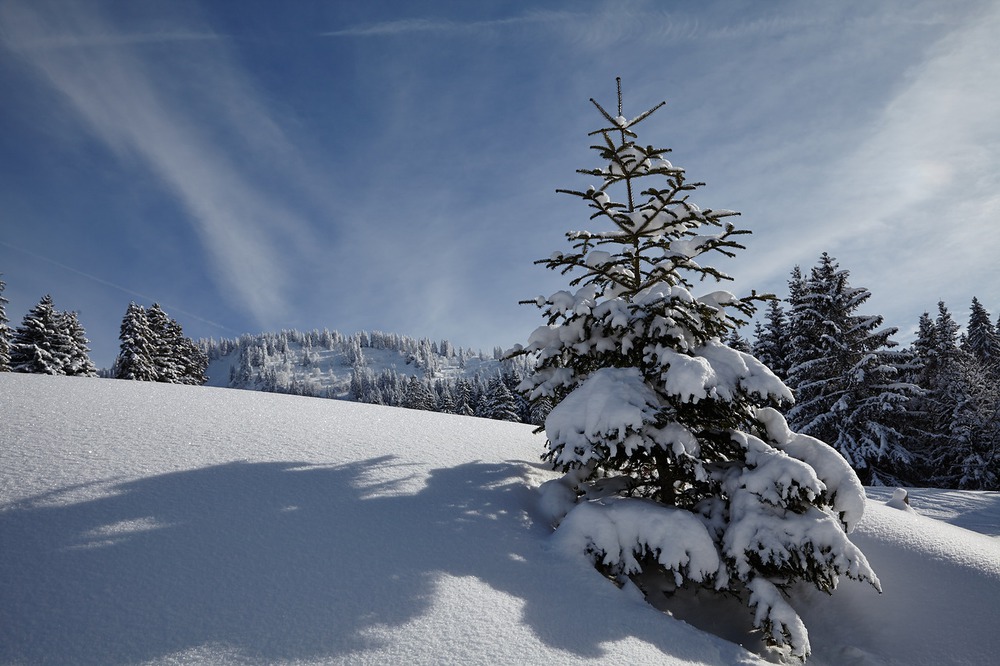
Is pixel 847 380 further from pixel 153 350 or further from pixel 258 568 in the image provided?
pixel 153 350

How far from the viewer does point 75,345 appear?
31156 mm

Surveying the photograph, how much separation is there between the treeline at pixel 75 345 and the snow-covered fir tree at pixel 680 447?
32032 mm

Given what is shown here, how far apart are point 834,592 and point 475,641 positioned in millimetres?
5332

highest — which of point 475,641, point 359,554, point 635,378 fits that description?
point 635,378

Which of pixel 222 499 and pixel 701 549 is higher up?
pixel 222 499

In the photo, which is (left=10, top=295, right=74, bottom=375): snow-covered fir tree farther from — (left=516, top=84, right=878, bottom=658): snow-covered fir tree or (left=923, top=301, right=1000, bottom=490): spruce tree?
(left=923, top=301, right=1000, bottom=490): spruce tree

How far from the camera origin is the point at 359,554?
414 centimetres

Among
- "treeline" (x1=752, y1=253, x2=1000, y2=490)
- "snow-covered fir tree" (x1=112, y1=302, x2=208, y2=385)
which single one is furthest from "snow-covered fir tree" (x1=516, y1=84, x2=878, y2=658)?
"snow-covered fir tree" (x1=112, y1=302, x2=208, y2=385)

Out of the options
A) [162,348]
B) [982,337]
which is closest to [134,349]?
[162,348]

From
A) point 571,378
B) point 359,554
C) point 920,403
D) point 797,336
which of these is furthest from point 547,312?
point 920,403

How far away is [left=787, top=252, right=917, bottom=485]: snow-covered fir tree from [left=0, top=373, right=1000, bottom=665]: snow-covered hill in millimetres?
12106

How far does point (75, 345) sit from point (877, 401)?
46.5 meters

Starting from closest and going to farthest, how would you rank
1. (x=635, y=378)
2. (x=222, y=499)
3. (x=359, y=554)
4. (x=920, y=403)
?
(x=359, y=554), (x=222, y=499), (x=635, y=378), (x=920, y=403)

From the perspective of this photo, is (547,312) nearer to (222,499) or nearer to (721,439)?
(721,439)
